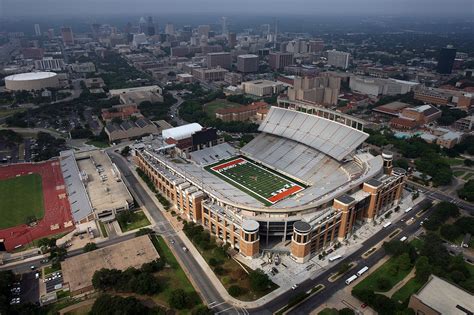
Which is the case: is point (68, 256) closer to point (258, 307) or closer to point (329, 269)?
point (258, 307)

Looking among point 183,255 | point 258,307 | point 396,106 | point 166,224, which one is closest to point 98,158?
point 166,224

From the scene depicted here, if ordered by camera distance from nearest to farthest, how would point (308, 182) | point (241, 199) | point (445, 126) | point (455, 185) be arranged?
point (241, 199)
point (308, 182)
point (455, 185)
point (445, 126)

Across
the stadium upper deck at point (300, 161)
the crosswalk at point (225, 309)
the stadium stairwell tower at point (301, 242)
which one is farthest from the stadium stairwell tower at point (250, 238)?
the crosswalk at point (225, 309)

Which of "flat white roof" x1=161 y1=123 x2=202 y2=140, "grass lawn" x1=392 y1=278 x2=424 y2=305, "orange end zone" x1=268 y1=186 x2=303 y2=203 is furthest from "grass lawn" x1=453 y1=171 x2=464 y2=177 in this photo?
"flat white roof" x1=161 y1=123 x2=202 y2=140

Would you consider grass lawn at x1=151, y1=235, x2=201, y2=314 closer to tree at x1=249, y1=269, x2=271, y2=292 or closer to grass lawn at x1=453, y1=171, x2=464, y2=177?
tree at x1=249, y1=269, x2=271, y2=292

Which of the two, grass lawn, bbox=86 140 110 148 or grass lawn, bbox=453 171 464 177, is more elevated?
grass lawn, bbox=453 171 464 177

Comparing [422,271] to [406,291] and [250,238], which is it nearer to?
[406,291]

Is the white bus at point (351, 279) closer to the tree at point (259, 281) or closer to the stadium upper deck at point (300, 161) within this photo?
the tree at point (259, 281)
